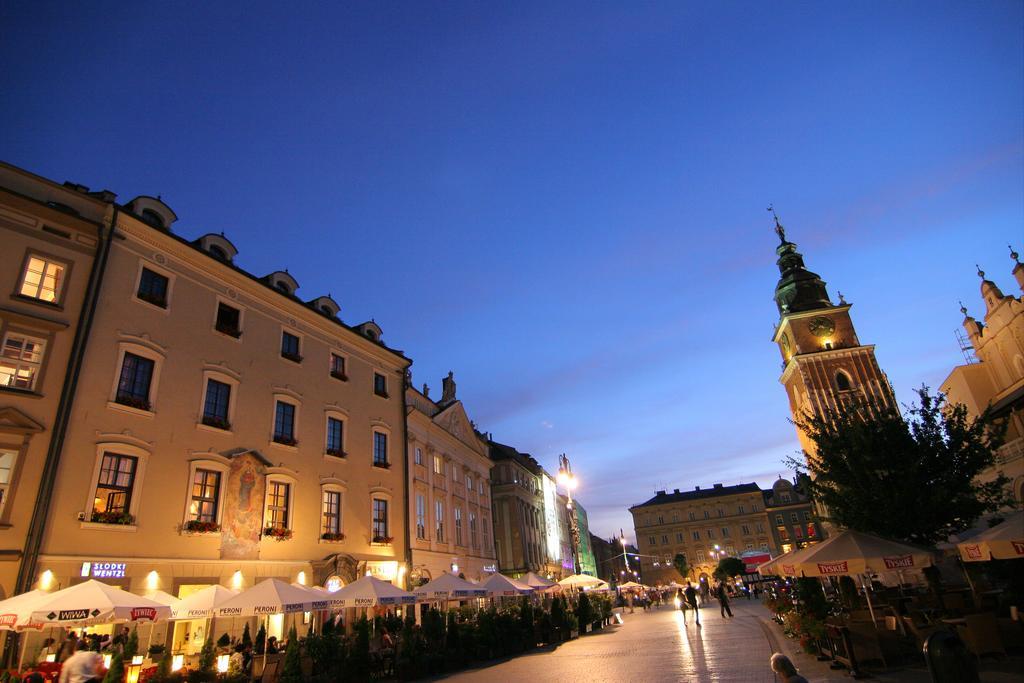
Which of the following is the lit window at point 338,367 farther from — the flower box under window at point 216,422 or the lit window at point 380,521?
the flower box under window at point 216,422

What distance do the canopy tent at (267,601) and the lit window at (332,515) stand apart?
24.5 feet

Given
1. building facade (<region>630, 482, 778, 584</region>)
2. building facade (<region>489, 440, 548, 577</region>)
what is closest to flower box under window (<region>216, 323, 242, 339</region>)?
building facade (<region>489, 440, 548, 577</region>)

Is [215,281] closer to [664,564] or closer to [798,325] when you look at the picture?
[798,325]

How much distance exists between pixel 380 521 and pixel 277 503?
6.23m

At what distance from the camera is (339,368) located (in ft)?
88.9

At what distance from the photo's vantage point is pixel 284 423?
74.6 ft

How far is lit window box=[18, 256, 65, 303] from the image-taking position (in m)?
16.0

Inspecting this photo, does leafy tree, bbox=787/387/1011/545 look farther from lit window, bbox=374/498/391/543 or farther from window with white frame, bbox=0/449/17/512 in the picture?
window with white frame, bbox=0/449/17/512

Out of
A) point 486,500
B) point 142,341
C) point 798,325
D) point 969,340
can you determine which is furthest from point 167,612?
point 798,325

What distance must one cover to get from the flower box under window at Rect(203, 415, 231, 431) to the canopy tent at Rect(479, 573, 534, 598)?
1142cm

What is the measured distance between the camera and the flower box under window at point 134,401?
16844 millimetres

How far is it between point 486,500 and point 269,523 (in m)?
22.6

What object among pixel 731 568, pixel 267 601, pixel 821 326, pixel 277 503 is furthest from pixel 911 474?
pixel 731 568

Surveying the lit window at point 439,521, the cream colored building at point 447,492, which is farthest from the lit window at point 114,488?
the lit window at point 439,521
